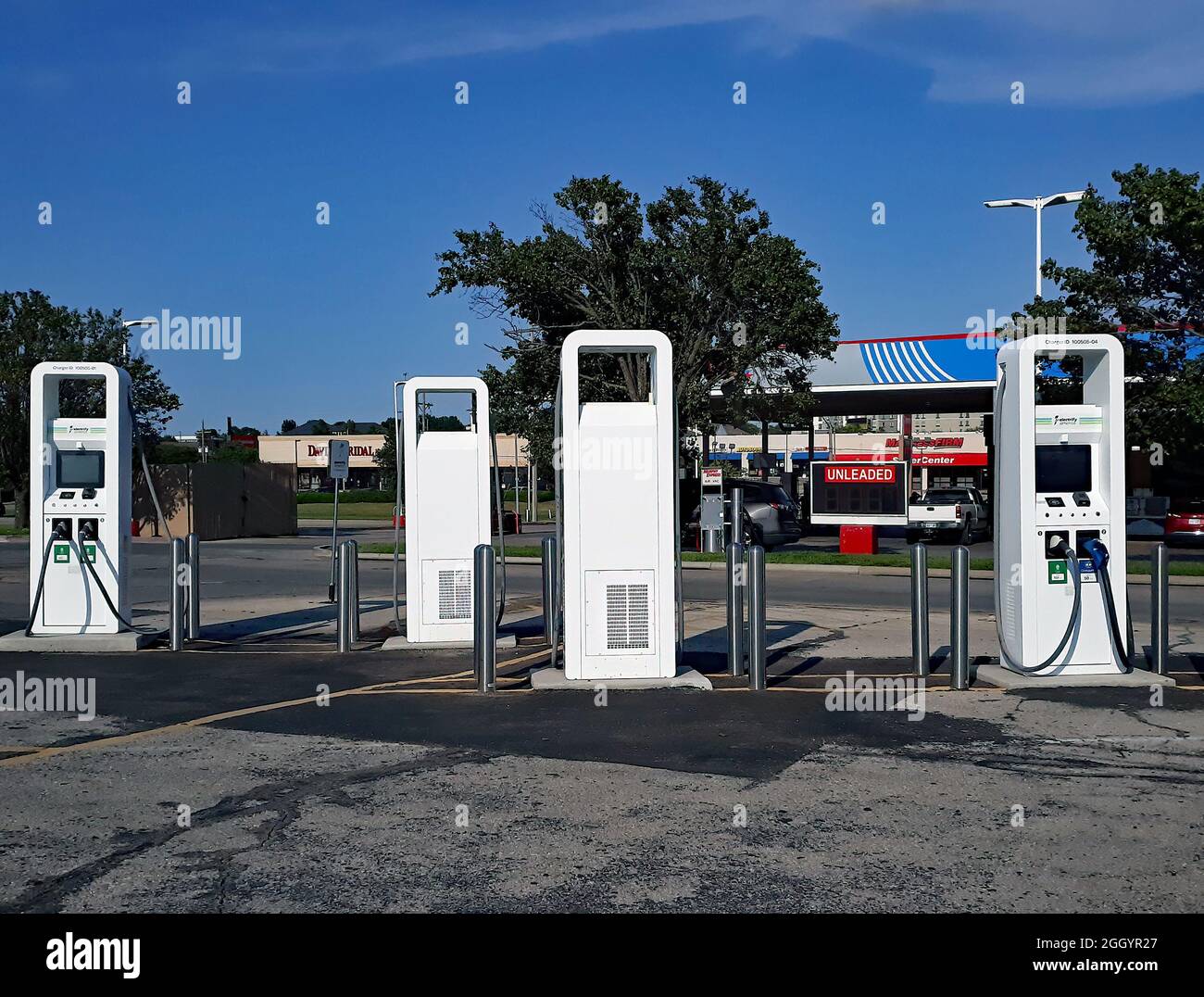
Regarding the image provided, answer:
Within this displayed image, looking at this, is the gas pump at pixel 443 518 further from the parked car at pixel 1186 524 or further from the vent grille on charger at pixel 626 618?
the parked car at pixel 1186 524

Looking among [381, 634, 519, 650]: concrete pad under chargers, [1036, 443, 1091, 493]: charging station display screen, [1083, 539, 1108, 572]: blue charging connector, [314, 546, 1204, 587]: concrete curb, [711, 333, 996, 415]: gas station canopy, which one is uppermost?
[711, 333, 996, 415]: gas station canopy

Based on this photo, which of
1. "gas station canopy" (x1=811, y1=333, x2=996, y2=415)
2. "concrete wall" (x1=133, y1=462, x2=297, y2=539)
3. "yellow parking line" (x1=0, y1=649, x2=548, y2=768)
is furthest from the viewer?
"concrete wall" (x1=133, y1=462, x2=297, y2=539)

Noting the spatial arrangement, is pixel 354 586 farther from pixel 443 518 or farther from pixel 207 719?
pixel 207 719

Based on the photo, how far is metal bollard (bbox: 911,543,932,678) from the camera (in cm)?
1009

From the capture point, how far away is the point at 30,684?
10070mm

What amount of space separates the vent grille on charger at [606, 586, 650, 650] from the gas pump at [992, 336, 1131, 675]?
117 inches

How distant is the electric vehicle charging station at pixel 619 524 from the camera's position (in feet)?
31.0

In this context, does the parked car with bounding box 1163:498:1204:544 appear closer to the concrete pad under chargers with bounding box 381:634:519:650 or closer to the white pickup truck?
the white pickup truck

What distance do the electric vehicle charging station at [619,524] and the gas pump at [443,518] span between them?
2692 mm

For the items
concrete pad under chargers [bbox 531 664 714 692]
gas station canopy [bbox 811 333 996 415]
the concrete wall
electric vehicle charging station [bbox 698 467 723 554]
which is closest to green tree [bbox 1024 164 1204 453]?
electric vehicle charging station [bbox 698 467 723 554]

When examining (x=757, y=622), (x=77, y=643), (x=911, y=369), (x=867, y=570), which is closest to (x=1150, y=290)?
(x=867, y=570)

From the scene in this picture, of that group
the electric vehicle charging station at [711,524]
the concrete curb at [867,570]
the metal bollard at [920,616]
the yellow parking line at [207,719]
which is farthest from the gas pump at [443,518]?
the electric vehicle charging station at [711,524]
